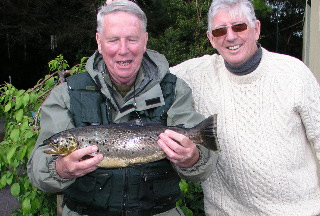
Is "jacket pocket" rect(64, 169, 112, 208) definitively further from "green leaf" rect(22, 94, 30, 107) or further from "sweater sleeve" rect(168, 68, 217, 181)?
"green leaf" rect(22, 94, 30, 107)

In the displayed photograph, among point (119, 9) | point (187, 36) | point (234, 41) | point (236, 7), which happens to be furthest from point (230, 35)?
point (187, 36)

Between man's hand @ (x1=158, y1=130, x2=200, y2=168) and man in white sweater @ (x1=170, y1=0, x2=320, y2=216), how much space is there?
85 cm

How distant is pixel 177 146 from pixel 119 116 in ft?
1.78

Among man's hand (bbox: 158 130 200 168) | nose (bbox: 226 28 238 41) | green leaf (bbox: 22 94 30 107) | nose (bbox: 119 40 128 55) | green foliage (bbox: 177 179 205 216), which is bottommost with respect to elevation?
green foliage (bbox: 177 179 205 216)

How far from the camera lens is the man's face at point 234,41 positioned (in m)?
3.64

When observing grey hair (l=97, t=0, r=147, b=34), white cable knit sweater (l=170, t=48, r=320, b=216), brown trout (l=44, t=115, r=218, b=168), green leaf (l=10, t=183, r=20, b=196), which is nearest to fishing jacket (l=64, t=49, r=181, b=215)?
brown trout (l=44, t=115, r=218, b=168)

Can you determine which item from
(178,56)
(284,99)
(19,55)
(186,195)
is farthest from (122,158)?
(19,55)

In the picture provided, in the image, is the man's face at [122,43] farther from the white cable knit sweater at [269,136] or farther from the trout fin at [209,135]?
the white cable knit sweater at [269,136]

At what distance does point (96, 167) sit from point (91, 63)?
0.86m

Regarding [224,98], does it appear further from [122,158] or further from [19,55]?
[19,55]

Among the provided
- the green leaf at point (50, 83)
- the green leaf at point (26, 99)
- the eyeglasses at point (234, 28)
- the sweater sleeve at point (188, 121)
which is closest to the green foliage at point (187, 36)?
the green leaf at point (50, 83)

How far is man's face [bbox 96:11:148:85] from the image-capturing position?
3.19m

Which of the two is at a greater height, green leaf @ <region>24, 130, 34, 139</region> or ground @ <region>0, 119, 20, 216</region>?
green leaf @ <region>24, 130, 34, 139</region>

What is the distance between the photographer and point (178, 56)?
9352 mm
